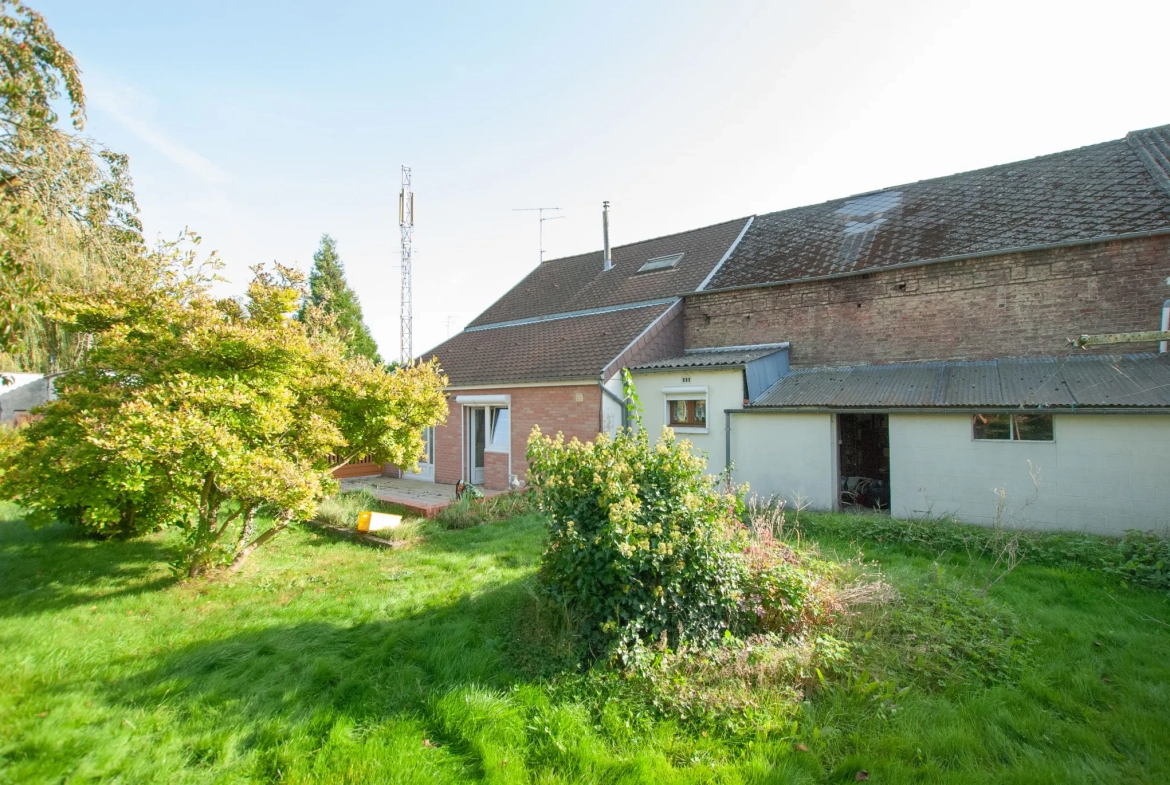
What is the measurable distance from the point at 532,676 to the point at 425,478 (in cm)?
1210

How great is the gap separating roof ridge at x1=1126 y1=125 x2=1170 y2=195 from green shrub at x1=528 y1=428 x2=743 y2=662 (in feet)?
41.9

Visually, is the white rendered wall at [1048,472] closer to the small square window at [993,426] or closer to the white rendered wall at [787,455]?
the small square window at [993,426]

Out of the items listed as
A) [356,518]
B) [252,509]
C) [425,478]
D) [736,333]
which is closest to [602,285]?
[736,333]

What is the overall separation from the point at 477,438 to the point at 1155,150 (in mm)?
17566

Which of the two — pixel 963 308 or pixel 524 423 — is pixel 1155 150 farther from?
pixel 524 423

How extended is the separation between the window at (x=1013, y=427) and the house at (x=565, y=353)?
7062mm

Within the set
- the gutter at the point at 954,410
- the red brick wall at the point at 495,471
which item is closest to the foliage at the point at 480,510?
the red brick wall at the point at 495,471

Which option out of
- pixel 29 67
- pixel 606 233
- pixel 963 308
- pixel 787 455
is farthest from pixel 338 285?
pixel 963 308

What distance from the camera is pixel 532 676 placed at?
14.3ft

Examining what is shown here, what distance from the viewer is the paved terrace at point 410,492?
34.1 feet

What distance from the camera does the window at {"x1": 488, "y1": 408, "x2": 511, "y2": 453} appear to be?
46.5 ft

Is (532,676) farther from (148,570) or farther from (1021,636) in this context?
(148,570)

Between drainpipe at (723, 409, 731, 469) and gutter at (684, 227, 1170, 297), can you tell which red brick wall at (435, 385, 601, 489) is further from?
gutter at (684, 227, 1170, 297)

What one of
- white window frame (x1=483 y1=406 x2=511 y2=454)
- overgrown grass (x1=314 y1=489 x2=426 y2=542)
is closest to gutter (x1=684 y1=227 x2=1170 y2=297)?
white window frame (x1=483 y1=406 x2=511 y2=454)
